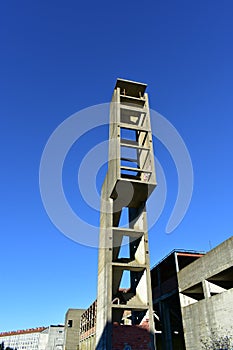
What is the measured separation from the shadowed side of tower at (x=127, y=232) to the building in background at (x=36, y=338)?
4976 centimetres

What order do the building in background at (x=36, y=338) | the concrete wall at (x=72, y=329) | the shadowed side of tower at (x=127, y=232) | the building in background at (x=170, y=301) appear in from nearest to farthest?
1. the shadowed side of tower at (x=127, y=232)
2. the building in background at (x=170, y=301)
3. the concrete wall at (x=72, y=329)
4. the building in background at (x=36, y=338)

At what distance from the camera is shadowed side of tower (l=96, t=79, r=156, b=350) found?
704 inches

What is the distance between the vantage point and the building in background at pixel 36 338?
63750 mm

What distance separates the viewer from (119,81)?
84.6ft

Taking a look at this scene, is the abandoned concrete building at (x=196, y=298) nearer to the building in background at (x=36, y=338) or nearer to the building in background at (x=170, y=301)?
the building in background at (x=170, y=301)

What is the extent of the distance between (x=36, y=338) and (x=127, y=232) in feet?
231

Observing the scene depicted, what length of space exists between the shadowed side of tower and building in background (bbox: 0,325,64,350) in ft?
163

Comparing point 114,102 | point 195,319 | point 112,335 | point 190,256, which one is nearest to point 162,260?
point 190,256

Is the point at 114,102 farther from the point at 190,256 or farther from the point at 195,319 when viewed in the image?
the point at 195,319

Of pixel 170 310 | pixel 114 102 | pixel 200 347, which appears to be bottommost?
pixel 200 347

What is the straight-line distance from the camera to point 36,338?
250 feet

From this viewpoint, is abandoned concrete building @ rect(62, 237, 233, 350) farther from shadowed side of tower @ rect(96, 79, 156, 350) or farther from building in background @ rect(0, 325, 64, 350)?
building in background @ rect(0, 325, 64, 350)

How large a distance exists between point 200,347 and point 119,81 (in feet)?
70.5

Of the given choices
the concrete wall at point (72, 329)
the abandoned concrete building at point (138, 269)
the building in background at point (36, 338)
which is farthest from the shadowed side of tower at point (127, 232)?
the building in background at point (36, 338)
